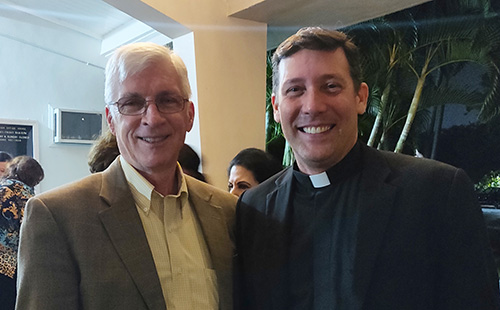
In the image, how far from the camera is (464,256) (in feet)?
4.39

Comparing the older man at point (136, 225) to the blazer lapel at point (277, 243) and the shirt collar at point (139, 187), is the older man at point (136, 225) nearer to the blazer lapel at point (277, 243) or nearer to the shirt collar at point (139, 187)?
the shirt collar at point (139, 187)

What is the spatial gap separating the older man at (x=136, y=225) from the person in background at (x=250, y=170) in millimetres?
1153

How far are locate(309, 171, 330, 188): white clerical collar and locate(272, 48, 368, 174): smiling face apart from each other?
5 cm

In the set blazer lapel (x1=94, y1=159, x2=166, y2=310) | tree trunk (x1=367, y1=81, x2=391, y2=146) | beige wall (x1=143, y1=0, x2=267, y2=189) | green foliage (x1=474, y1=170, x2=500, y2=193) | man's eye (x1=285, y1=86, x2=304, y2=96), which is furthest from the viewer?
beige wall (x1=143, y1=0, x2=267, y2=189)

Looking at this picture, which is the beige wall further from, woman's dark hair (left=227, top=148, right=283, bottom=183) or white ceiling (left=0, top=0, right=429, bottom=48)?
woman's dark hair (left=227, top=148, right=283, bottom=183)

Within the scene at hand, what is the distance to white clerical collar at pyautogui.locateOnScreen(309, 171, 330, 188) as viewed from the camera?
160 cm

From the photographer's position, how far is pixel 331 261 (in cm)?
148

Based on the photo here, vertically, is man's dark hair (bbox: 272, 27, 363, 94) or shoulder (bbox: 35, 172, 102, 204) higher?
man's dark hair (bbox: 272, 27, 363, 94)

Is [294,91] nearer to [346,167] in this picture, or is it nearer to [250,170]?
[346,167]

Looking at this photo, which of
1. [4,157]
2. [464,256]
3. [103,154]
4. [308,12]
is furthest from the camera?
[4,157]

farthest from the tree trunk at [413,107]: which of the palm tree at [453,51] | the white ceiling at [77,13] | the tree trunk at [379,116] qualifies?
the white ceiling at [77,13]

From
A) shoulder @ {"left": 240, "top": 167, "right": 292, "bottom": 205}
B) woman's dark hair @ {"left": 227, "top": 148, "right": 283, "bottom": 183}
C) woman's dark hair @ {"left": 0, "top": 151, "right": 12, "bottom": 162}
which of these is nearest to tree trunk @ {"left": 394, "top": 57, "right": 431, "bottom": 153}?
woman's dark hair @ {"left": 227, "top": 148, "right": 283, "bottom": 183}

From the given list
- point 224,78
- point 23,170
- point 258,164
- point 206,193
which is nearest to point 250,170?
point 258,164

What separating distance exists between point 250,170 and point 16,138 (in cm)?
414
